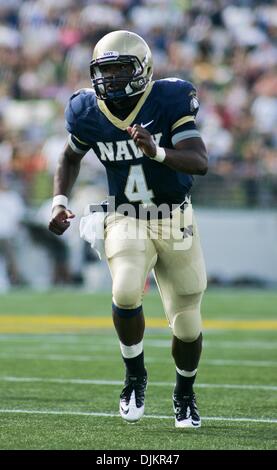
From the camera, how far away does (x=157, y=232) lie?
495 centimetres

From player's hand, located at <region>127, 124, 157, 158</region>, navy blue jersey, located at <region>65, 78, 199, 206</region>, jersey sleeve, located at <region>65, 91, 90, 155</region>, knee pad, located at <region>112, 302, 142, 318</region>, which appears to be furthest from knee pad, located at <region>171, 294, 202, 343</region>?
jersey sleeve, located at <region>65, 91, 90, 155</region>

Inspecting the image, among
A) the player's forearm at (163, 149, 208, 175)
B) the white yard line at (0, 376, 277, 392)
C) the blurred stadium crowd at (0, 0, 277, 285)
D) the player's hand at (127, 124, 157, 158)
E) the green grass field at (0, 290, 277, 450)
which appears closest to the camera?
the green grass field at (0, 290, 277, 450)

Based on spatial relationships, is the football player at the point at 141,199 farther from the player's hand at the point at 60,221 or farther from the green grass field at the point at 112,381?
the green grass field at the point at 112,381

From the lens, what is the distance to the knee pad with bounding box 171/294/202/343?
4.93m

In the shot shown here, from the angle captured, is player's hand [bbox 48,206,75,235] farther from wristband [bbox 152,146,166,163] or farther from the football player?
wristband [bbox 152,146,166,163]

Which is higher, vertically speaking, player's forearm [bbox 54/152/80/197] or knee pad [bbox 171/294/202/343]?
player's forearm [bbox 54/152/80/197]

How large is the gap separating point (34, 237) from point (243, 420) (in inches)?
404

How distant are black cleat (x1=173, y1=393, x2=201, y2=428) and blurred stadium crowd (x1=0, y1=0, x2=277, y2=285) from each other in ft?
31.4

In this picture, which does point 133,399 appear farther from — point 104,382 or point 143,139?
point 104,382

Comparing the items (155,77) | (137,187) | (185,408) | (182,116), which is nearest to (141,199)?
(137,187)

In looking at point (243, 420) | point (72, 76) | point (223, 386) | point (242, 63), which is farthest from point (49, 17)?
point (243, 420)

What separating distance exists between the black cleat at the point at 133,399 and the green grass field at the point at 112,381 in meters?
0.05

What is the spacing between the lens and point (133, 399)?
4871 millimetres

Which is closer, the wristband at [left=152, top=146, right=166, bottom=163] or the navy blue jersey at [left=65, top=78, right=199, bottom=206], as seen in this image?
the wristband at [left=152, top=146, right=166, bottom=163]
